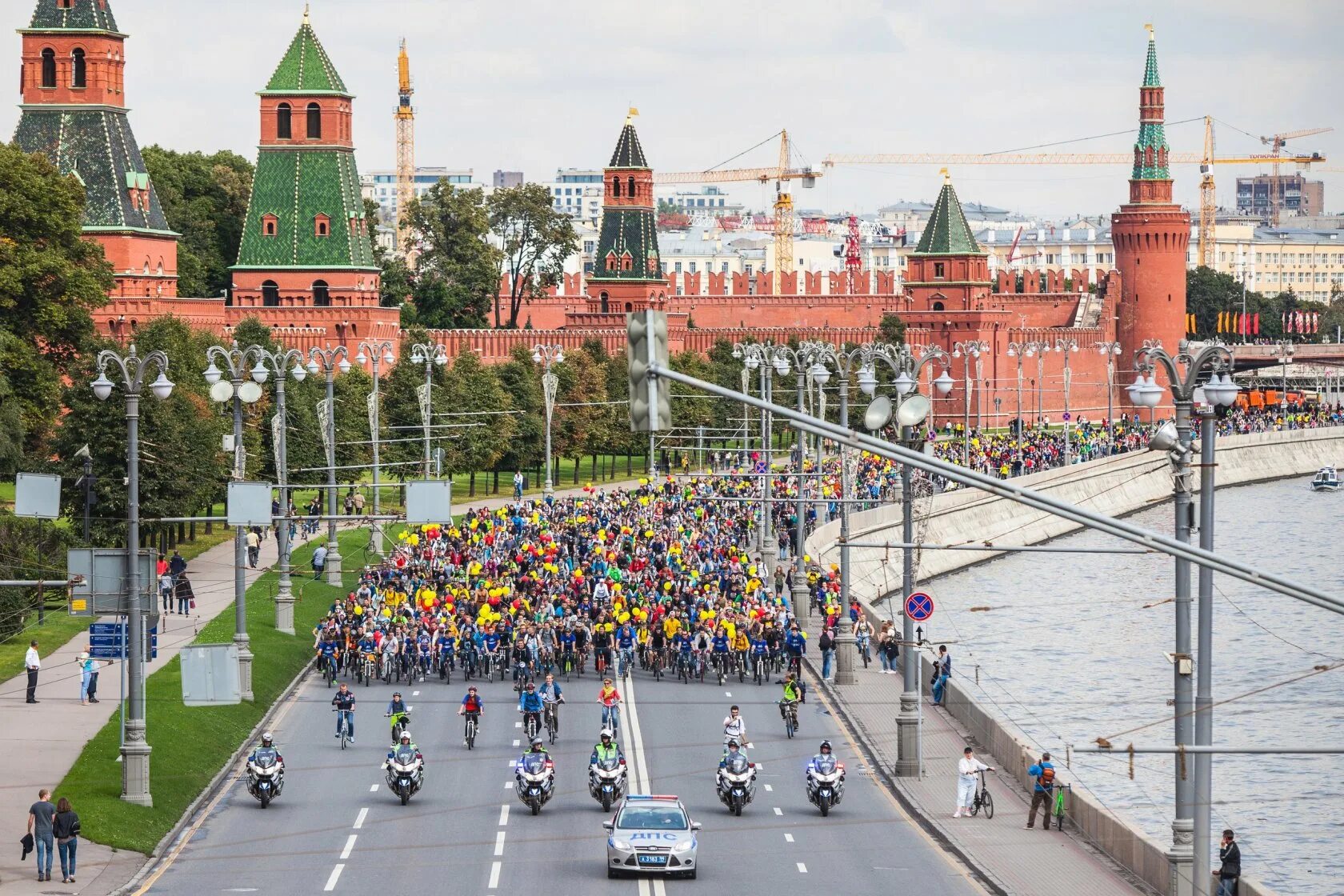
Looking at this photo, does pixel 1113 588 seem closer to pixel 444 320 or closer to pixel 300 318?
pixel 300 318

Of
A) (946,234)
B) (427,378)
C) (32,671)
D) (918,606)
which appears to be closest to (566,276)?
(946,234)

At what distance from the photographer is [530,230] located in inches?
5251

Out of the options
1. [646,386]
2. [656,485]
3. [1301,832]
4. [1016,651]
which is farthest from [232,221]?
[646,386]

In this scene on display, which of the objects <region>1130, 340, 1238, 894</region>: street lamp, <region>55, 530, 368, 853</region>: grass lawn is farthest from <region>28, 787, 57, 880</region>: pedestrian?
<region>1130, 340, 1238, 894</region>: street lamp

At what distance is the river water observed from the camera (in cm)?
3969

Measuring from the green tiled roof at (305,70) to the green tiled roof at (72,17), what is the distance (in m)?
12.8

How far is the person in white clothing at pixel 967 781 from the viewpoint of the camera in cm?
3062

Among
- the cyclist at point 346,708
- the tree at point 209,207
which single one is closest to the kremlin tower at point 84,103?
the tree at point 209,207

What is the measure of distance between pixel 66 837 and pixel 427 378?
114ft

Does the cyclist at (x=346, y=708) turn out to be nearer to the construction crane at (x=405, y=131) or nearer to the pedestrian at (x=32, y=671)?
the pedestrian at (x=32, y=671)

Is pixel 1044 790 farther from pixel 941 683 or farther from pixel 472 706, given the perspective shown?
pixel 941 683

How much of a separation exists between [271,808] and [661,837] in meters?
6.82

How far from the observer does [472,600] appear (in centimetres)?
4494

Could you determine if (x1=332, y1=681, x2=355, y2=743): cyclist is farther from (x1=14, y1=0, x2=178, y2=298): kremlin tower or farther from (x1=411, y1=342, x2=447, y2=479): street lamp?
(x1=14, y1=0, x2=178, y2=298): kremlin tower
